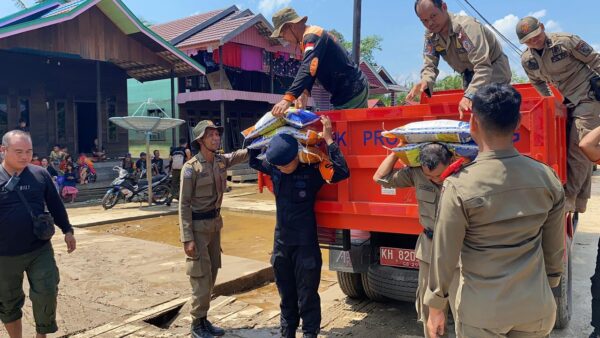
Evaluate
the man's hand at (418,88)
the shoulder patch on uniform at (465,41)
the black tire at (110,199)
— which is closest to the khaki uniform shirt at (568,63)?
the shoulder patch on uniform at (465,41)

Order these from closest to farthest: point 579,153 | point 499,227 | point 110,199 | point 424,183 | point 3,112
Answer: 1. point 499,227
2. point 424,183
3. point 579,153
4. point 110,199
5. point 3,112

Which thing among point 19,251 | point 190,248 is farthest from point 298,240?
point 19,251

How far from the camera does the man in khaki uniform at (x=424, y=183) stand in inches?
109

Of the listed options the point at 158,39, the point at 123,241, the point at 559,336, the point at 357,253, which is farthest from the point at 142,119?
the point at 559,336

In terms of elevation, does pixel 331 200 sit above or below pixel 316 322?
above

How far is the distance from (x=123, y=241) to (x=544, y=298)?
6.72m

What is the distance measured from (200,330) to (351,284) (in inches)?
59.3

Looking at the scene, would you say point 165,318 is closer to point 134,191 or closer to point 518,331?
point 518,331

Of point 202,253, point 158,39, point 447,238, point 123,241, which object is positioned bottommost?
point 123,241

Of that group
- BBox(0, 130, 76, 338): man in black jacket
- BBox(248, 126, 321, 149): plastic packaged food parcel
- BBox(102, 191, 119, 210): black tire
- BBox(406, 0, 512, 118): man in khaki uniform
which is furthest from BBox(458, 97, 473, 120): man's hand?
BBox(102, 191, 119, 210): black tire

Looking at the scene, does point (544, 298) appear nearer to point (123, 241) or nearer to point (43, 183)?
point (43, 183)

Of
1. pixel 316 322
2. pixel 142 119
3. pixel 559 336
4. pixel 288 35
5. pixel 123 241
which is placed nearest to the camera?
pixel 316 322

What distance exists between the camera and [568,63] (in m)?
3.62

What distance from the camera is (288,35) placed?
12.9ft
